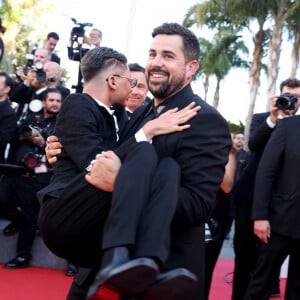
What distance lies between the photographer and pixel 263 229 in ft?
11.6

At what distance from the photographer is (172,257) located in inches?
82.2

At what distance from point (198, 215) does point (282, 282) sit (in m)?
3.87

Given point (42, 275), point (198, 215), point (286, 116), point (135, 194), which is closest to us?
point (135, 194)

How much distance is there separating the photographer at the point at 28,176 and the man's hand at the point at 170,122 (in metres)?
2.64

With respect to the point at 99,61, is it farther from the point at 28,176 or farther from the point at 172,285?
the point at 28,176

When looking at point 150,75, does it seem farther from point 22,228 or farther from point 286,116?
point 22,228

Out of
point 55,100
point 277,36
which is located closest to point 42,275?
point 55,100

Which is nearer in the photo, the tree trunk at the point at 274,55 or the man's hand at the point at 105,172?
the man's hand at the point at 105,172

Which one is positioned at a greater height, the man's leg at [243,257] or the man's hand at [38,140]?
the man's hand at [38,140]

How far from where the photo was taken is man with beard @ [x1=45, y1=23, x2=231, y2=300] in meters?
2.07

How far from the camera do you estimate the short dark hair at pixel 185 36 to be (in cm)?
230

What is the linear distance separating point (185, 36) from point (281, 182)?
64.9 inches

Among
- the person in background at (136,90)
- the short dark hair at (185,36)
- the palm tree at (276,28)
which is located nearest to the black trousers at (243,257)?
the person in background at (136,90)

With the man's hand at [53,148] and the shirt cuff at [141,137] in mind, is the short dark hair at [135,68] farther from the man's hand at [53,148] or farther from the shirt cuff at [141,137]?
the shirt cuff at [141,137]
